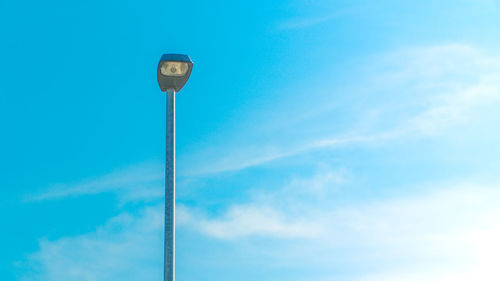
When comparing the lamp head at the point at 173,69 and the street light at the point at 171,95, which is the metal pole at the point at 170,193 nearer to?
the street light at the point at 171,95

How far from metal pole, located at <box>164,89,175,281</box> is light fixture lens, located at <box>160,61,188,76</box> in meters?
0.37

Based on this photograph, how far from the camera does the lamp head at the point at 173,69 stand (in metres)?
17.8

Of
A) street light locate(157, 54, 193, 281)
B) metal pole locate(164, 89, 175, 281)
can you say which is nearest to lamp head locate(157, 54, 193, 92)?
street light locate(157, 54, 193, 281)

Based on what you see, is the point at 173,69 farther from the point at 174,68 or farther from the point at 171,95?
the point at 171,95

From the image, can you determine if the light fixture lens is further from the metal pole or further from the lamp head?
the metal pole

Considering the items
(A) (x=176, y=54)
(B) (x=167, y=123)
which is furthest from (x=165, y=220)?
(A) (x=176, y=54)

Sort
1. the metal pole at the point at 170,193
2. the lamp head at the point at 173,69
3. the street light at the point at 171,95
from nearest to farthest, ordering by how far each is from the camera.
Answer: the metal pole at the point at 170,193, the street light at the point at 171,95, the lamp head at the point at 173,69

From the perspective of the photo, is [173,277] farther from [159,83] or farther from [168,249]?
[159,83]

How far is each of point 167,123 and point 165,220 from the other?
1.92 m

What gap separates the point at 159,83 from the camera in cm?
1795

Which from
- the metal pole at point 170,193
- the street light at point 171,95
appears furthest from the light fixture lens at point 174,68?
Result: the metal pole at point 170,193

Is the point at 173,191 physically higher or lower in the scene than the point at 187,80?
lower

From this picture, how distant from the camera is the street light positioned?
17016 mm

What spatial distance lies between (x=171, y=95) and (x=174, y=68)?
53 cm
